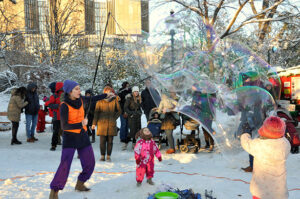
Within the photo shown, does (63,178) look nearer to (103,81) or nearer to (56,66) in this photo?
(56,66)

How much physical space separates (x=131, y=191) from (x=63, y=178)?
1.10 metres

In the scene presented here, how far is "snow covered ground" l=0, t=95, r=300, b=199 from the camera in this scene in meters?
4.59

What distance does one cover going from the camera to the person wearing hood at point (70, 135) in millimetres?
4125

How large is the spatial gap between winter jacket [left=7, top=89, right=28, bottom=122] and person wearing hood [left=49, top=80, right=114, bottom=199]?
5331mm

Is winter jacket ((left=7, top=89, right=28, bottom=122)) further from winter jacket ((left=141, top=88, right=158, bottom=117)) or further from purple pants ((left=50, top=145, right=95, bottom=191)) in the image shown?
purple pants ((left=50, top=145, right=95, bottom=191))

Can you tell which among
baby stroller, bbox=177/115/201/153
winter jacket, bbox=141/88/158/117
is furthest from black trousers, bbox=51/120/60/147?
baby stroller, bbox=177/115/201/153

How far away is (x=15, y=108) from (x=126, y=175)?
5.00 metres

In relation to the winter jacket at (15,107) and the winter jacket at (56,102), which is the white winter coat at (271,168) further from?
the winter jacket at (15,107)

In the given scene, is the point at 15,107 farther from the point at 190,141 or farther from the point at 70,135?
the point at 70,135

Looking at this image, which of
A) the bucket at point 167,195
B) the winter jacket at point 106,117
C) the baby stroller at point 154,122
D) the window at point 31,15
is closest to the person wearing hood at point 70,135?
the bucket at point 167,195

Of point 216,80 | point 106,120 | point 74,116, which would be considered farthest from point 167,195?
point 106,120

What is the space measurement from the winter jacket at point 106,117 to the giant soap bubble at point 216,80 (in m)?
1.52

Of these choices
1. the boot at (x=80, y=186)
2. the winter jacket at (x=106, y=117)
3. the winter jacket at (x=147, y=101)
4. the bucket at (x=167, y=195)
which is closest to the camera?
→ the bucket at (x=167, y=195)

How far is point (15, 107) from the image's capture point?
8.92 m
